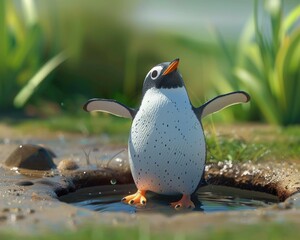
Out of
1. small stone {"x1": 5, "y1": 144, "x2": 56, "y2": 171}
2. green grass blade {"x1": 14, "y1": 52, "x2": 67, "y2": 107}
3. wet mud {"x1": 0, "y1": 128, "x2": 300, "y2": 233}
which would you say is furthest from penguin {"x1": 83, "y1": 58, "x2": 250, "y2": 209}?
green grass blade {"x1": 14, "y1": 52, "x2": 67, "y2": 107}

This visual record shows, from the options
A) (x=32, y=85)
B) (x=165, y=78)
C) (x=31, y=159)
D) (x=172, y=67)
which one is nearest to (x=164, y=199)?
(x=165, y=78)

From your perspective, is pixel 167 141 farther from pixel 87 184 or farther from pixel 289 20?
pixel 289 20

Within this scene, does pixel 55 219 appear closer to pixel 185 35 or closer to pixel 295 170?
pixel 295 170

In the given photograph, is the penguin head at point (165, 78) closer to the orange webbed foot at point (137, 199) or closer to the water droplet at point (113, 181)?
the orange webbed foot at point (137, 199)

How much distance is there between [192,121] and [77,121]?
468 cm

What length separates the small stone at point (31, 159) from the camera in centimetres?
696

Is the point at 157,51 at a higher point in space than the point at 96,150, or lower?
higher

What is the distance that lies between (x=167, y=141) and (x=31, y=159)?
1585mm

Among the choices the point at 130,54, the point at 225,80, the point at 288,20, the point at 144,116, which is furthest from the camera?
the point at 130,54

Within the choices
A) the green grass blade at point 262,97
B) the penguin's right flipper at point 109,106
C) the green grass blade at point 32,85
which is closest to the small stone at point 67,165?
the penguin's right flipper at point 109,106

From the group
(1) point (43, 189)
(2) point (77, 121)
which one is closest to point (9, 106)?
(2) point (77, 121)

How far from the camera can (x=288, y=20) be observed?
10.4 metres

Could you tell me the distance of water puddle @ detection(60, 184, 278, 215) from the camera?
5988mm

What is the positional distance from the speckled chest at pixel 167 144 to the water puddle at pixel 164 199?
0.19 metres
